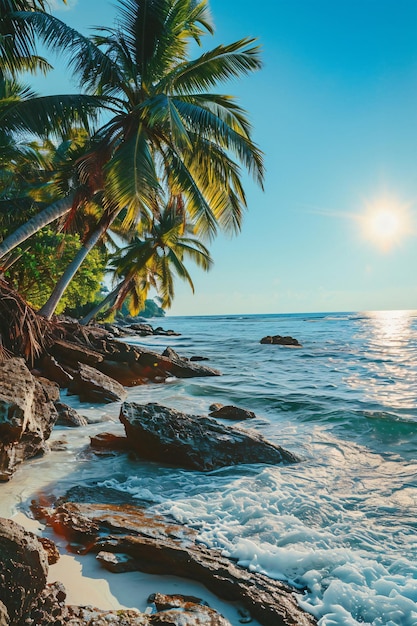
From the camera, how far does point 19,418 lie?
415 centimetres

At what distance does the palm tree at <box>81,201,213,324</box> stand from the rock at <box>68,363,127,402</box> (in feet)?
41.7

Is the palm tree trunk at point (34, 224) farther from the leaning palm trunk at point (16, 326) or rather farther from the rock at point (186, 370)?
the rock at point (186, 370)

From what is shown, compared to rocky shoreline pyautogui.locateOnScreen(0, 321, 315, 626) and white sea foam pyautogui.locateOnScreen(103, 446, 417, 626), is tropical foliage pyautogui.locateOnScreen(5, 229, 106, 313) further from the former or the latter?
white sea foam pyautogui.locateOnScreen(103, 446, 417, 626)

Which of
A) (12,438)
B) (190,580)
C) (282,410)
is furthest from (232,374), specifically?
(190,580)

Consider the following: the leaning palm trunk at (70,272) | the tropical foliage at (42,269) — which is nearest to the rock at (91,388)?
the leaning palm trunk at (70,272)

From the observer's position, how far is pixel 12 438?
4199 millimetres

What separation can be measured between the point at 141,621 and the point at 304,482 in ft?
9.88

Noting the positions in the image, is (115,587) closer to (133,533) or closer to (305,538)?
(133,533)

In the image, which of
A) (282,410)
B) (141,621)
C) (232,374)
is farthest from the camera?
(232,374)

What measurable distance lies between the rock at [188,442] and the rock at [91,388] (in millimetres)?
3421

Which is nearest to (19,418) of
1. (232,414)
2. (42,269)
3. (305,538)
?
(305,538)

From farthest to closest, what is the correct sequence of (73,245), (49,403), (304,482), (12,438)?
1. (73,245)
2. (49,403)
3. (304,482)
4. (12,438)

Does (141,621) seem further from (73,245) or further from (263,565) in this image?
(73,245)

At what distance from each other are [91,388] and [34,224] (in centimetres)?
459
